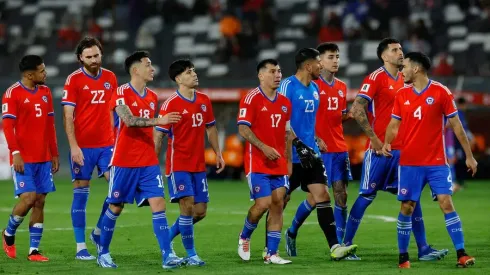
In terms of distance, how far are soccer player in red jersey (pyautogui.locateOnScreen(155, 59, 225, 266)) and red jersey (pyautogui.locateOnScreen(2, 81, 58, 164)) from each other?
4.88 feet

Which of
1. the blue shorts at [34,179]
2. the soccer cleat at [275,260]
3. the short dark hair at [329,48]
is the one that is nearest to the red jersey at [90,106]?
the blue shorts at [34,179]

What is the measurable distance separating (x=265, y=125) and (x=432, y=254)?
2389mm

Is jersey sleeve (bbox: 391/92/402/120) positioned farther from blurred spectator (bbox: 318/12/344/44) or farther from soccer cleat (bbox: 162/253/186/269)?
blurred spectator (bbox: 318/12/344/44)

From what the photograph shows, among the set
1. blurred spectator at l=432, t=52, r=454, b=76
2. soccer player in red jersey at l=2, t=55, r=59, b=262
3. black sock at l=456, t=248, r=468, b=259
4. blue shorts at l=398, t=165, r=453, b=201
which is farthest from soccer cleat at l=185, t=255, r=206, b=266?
blurred spectator at l=432, t=52, r=454, b=76

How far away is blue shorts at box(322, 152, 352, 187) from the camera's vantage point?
42.7ft

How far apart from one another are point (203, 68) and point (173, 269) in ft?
61.5

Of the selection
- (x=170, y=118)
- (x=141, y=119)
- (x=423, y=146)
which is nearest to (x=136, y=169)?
(x=141, y=119)

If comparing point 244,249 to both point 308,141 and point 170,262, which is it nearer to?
point 170,262

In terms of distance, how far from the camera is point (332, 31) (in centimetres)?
2927

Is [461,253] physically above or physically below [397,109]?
below

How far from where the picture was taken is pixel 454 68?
26969 mm

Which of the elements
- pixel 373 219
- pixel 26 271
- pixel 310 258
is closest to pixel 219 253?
pixel 310 258

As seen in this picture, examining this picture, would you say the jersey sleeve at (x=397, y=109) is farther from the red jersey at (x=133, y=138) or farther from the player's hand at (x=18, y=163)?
the player's hand at (x=18, y=163)

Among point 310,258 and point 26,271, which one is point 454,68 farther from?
point 26,271
